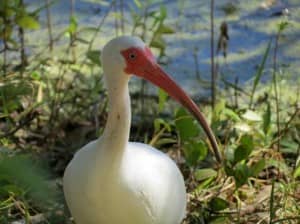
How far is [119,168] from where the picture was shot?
197cm

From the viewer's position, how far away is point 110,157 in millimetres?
1969

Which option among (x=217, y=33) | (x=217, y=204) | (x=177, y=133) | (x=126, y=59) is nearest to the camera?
(x=126, y=59)

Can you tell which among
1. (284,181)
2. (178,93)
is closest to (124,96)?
(178,93)

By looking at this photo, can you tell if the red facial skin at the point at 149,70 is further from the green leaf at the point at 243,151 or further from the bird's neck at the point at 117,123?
the green leaf at the point at 243,151

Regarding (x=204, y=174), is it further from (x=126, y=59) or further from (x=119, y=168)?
(x=126, y=59)

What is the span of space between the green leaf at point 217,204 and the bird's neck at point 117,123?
0.72 metres

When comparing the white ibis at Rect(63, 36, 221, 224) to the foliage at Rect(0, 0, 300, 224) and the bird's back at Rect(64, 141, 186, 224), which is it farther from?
the foliage at Rect(0, 0, 300, 224)

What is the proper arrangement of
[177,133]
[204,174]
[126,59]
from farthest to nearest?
[177,133]
[204,174]
[126,59]

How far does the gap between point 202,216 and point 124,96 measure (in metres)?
0.86

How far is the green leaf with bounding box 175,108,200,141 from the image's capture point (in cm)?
271

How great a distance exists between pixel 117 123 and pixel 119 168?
14 centimetres

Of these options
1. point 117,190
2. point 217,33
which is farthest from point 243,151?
point 217,33

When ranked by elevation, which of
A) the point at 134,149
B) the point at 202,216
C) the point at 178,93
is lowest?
the point at 202,216

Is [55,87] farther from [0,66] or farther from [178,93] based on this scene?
[178,93]
